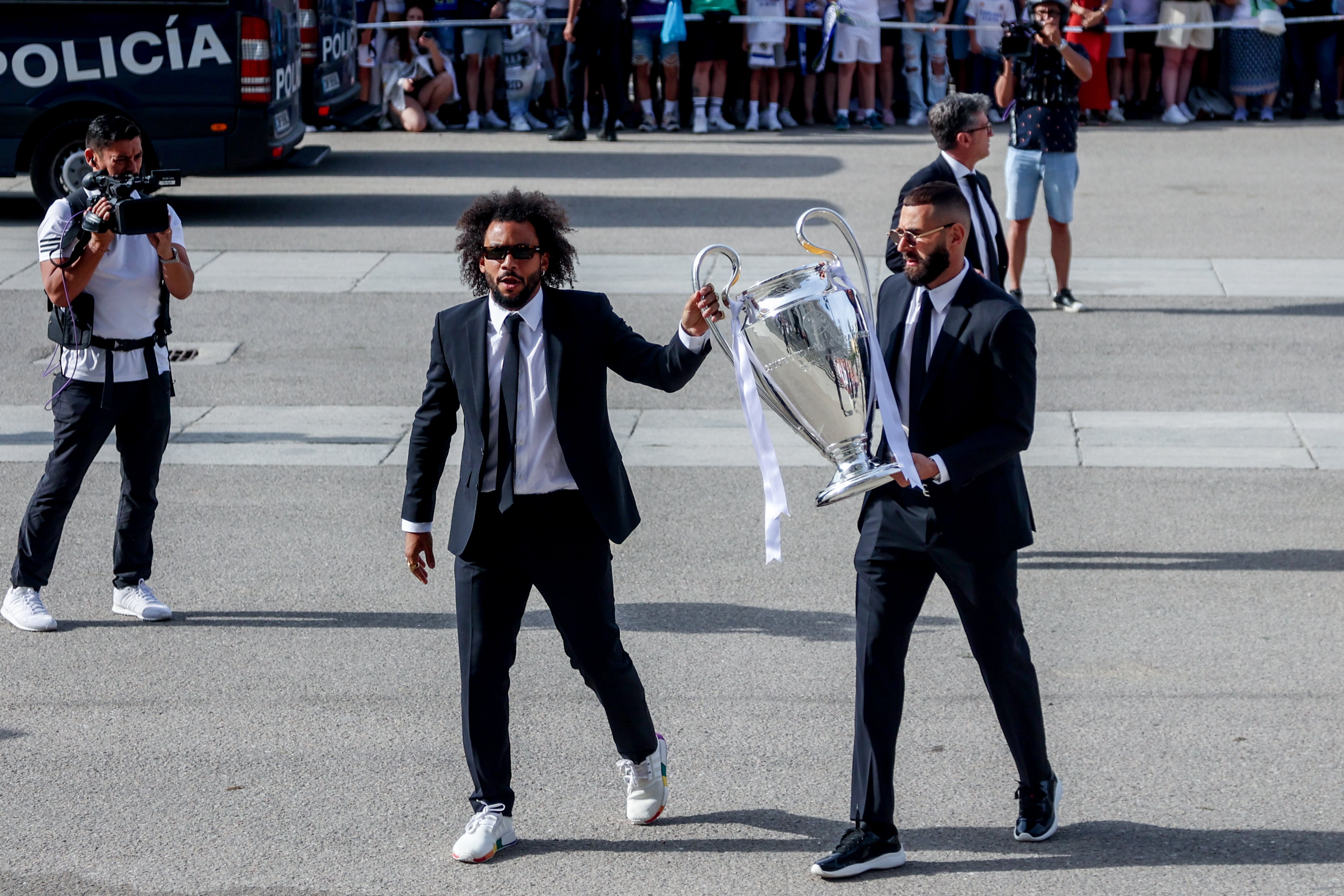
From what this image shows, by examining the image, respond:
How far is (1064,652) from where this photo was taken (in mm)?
6035

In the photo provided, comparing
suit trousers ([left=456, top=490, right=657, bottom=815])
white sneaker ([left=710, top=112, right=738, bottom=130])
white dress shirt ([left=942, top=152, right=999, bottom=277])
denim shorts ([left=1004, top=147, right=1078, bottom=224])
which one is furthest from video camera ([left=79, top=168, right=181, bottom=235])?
white sneaker ([left=710, top=112, right=738, bottom=130])

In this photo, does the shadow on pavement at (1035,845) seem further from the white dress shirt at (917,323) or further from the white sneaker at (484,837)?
the white dress shirt at (917,323)

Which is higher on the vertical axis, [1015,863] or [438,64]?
[438,64]

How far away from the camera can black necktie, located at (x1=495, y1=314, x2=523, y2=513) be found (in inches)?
177

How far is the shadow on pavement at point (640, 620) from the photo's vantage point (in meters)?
6.32

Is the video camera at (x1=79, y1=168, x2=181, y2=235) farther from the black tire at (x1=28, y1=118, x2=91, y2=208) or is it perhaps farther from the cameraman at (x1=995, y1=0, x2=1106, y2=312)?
the black tire at (x1=28, y1=118, x2=91, y2=208)

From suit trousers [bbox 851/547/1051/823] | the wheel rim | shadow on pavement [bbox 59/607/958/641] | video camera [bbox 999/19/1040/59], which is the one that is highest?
video camera [bbox 999/19/1040/59]

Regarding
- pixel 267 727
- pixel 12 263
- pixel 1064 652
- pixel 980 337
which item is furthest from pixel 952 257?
pixel 12 263

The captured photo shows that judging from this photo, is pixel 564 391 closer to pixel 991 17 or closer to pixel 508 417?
pixel 508 417

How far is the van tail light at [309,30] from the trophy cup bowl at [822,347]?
12034 mm

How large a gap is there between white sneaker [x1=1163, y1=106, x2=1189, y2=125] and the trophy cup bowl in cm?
1644

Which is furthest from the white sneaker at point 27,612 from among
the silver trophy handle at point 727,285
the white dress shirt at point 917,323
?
the white dress shirt at point 917,323

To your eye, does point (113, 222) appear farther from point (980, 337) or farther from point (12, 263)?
point (12, 263)

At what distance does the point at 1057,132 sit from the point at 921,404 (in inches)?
267
